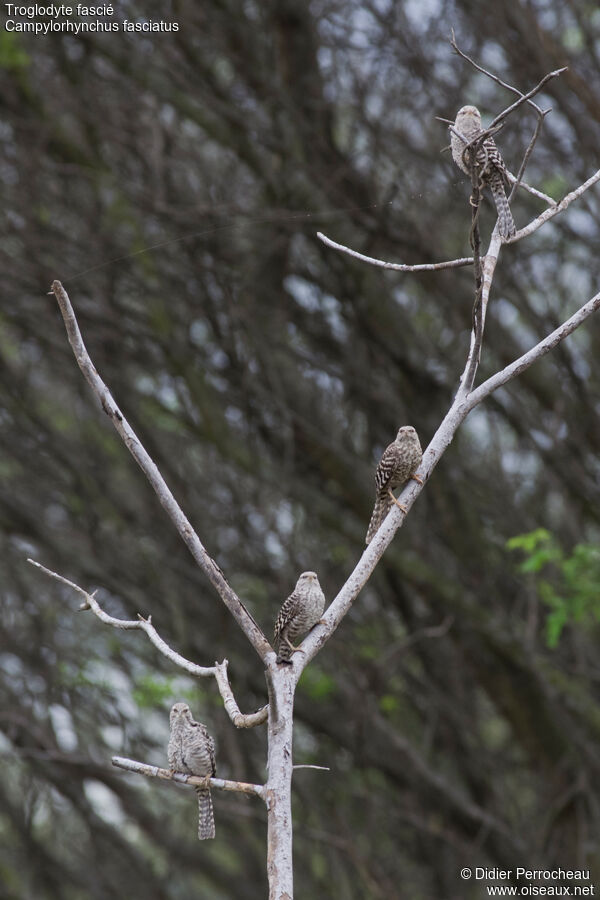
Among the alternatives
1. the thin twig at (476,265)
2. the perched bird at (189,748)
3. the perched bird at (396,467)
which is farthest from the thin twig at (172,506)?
the perched bird at (189,748)

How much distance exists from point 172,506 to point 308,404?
6817 mm

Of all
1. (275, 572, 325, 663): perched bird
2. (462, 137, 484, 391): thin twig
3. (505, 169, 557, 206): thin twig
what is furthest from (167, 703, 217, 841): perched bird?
(505, 169, 557, 206): thin twig

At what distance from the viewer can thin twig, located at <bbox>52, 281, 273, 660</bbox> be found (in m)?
2.74

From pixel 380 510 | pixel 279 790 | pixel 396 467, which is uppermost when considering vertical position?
pixel 396 467

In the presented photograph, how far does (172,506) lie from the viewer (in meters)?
2.81

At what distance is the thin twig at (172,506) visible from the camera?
2744 millimetres

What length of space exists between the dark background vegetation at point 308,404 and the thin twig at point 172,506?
18.1 ft

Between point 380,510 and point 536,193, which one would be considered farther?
point 380,510

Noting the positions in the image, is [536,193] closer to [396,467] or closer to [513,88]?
[513,88]

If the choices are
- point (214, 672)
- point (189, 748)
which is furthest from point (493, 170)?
point (189, 748)

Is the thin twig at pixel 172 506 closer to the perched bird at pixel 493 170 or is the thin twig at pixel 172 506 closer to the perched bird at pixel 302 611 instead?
the perched bird at pixel 302 611

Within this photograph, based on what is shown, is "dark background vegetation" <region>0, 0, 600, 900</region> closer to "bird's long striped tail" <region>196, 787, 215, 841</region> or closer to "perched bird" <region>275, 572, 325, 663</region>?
A: "bird's long striped tail" <region>196, 787, 215, 841</region>

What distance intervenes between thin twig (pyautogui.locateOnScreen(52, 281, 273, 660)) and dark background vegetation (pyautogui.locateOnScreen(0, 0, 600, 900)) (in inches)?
217

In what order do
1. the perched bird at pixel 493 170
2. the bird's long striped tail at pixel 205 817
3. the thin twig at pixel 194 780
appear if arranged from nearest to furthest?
the thin twig at pixel 194 780 → the perched bird at pixel 493 170 → the bird's long striped tail at pixel 205 817
